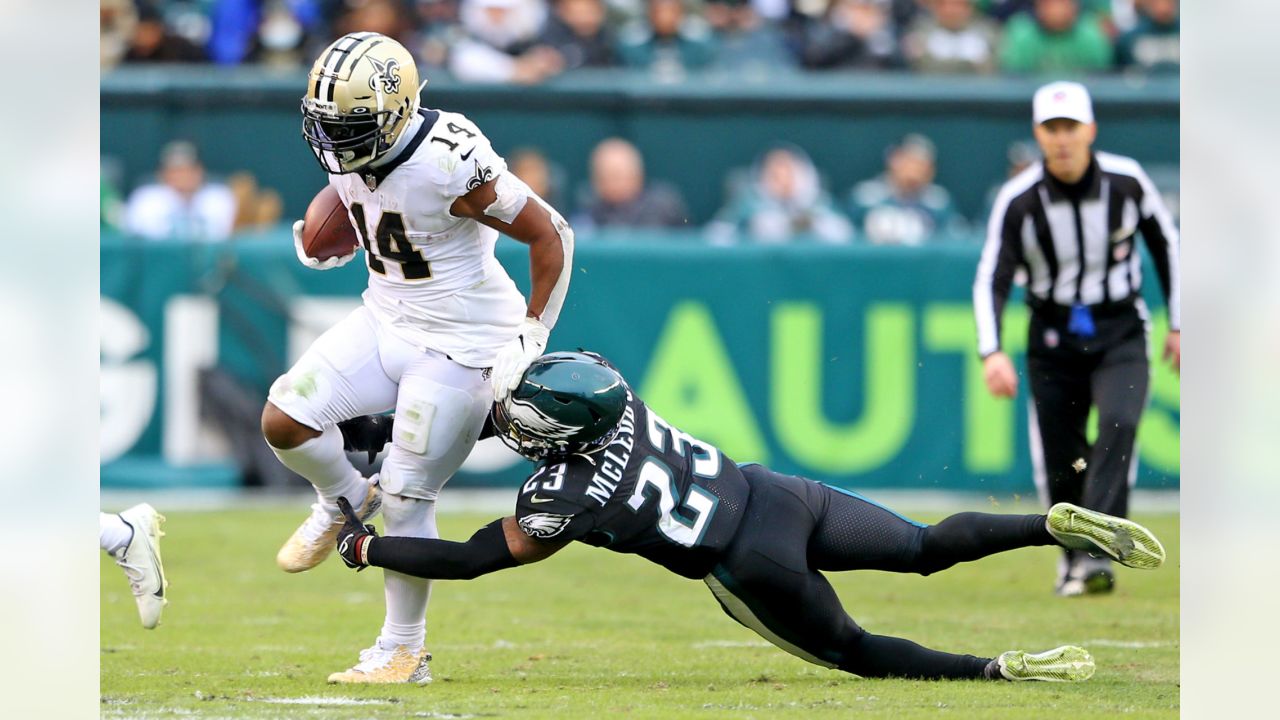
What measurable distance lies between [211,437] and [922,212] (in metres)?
4.80

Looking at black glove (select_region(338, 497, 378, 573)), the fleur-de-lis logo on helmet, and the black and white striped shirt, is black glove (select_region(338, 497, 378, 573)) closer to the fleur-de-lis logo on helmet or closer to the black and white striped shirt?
the fleur-de-lis logo on helmet

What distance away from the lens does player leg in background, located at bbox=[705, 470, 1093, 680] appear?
4.67 m

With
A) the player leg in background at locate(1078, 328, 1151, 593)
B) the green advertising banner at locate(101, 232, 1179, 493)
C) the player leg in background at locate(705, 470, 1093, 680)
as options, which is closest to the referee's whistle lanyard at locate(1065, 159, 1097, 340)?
the player leg in background at locate(1078, 328, 1151, 593)

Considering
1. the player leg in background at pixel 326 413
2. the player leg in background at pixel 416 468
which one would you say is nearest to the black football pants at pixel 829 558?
the player leg in background at pixel 416 468

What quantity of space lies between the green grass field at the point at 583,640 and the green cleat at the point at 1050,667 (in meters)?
0.04

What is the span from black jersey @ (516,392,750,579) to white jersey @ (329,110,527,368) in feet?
2.13

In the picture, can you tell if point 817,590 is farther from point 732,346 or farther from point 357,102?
point 732,346

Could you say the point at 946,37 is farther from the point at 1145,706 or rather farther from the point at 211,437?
the point at 1145,706

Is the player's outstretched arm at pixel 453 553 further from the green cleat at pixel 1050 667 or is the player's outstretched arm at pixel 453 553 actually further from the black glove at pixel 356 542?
the green cleat at pixel 1050 667

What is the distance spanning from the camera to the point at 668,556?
469 centimetres

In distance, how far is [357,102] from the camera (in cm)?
470

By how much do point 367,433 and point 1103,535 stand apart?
2262 mm

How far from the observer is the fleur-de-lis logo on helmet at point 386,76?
15.5ft
